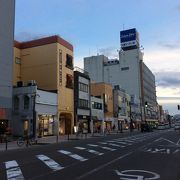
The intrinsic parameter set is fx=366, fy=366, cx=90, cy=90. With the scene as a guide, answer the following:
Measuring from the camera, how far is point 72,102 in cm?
6531

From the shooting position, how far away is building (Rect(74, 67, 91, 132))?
66.5 m

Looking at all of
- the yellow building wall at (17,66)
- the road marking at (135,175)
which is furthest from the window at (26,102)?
the road marking at (135,175)

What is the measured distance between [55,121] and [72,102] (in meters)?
7.90

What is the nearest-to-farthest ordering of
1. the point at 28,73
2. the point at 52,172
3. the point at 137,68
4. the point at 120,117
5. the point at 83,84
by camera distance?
the point at 52,172 < the point at 28,73 < the point at 83,84 < the point at 120,117 < the point at 137,68

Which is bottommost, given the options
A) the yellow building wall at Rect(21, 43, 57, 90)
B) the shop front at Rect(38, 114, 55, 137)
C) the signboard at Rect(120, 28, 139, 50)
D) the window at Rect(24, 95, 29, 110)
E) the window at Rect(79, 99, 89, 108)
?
the shop front at Rect(38, 114, 55, 137)

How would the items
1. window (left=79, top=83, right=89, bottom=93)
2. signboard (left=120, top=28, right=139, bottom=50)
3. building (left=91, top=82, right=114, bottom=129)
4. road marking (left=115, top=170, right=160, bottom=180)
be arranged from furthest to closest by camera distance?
signboard (left=120, top=28, right=139, bottom=50) < building (left=91, top=82, right=114, bottom=129) < window (left=79, top=83, right=89, bottom=93) < road marking (left=115, top=170, right=160, bottom=180)

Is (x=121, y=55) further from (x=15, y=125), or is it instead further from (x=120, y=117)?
(x=15, y=125)

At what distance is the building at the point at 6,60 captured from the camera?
4466 centimetres

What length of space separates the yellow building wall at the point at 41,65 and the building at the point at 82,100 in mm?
7565

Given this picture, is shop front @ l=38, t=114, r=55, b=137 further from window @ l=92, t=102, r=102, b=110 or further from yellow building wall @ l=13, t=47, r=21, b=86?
window @ l=92, t=102, r=102, b=110

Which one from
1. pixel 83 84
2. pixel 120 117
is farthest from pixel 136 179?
pixel 120 117

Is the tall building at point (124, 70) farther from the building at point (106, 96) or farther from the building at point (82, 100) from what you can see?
the building at point (82, 100)

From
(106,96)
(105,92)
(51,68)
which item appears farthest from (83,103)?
(106,96)

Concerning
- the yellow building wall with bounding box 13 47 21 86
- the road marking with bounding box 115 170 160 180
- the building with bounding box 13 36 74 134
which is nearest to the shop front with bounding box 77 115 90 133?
the building with bounding box 13 36 74 134
